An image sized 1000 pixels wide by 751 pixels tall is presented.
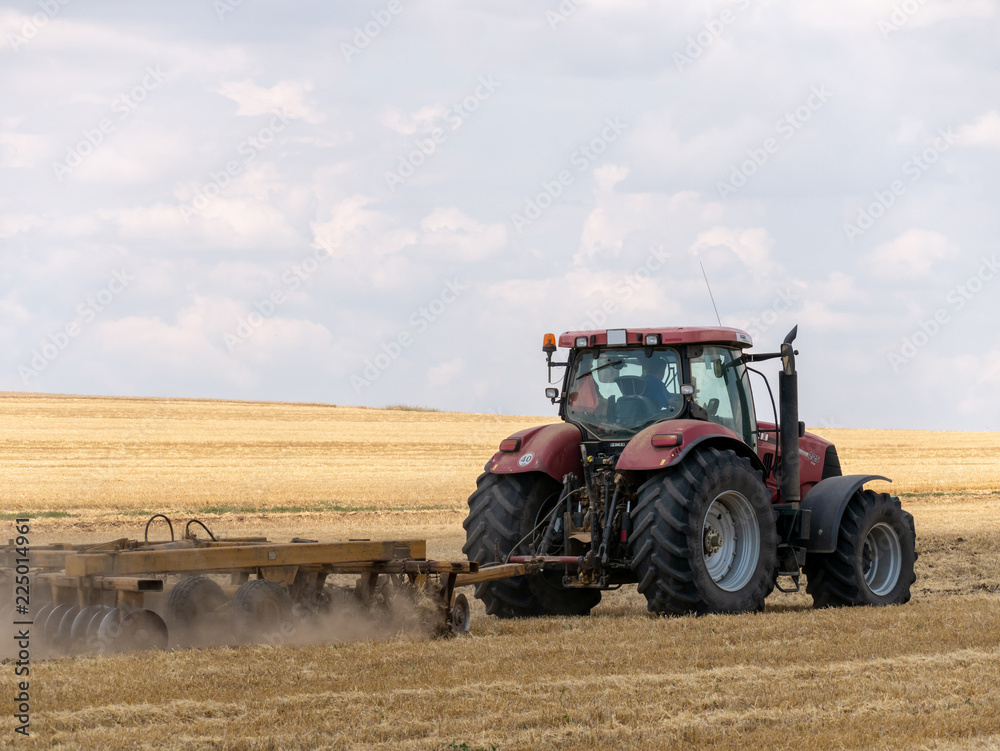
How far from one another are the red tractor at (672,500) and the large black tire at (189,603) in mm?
2605

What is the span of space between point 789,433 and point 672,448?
5.87 ft

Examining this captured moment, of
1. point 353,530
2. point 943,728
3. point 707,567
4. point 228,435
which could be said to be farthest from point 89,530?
point 228,435

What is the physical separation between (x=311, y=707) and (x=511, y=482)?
4030 mm

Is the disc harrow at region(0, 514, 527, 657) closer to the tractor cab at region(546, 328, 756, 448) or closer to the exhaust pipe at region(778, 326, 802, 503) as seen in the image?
the tractor cab at region(546, 328, 756, 448)

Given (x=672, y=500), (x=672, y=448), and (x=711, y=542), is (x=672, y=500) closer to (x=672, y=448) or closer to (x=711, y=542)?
(x=672, y=448)

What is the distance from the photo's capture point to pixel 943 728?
541cm

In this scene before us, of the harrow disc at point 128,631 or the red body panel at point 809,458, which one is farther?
the red body panel at point 809,458

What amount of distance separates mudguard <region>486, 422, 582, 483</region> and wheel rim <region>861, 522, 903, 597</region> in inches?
112

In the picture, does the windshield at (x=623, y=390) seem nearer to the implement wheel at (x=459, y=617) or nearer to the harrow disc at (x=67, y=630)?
the implement wheel at (x=459, y=617)

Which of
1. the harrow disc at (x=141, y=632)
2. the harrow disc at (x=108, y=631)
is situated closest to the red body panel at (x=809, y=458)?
the harrow disc at (x=141, y=632)

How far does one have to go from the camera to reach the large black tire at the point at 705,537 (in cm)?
859

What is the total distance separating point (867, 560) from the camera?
10.4 metres

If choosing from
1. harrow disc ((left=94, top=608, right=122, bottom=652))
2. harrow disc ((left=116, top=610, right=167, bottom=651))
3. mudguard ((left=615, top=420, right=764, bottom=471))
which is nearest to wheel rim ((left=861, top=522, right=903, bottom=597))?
mudguard ((left=615, top=420, right=764, bottom=471))

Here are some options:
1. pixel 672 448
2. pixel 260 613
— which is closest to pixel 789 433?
pixel 672 448
